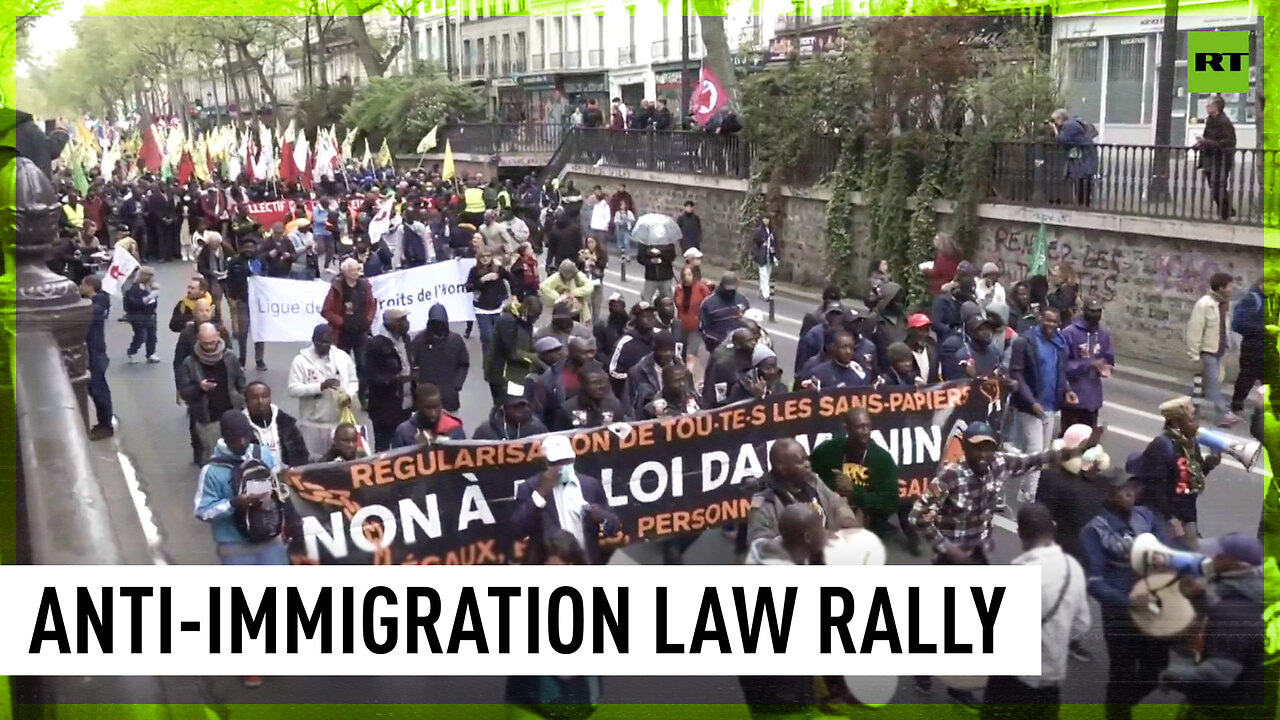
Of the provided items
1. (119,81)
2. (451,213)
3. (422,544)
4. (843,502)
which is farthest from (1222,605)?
(451,213)

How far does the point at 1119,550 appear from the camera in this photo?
532cm

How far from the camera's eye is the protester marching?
16.7 ft

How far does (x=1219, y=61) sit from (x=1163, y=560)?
11735 mm

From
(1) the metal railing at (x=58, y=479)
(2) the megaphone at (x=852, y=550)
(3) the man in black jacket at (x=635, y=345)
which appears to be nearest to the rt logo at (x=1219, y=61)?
(3) the man in black jacket at (x=635, y=345)

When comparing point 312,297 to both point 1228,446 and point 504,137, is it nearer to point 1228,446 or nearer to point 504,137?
point 1228,446

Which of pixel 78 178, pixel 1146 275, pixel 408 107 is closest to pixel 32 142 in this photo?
pixel 1146 275

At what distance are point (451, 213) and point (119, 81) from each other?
6.33 meters

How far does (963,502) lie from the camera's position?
643 cm

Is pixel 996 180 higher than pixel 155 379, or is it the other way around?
pixel 996 180

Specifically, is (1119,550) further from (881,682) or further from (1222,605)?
(881,682)

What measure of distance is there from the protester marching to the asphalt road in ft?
0.24

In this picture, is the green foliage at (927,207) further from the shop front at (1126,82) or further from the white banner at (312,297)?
the white banner at (312,297)

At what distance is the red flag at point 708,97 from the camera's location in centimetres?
2348

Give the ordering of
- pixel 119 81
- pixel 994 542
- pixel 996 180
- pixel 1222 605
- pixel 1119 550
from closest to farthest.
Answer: pixel 1222 605 → pixel 1119 550 → pixel 994 542 → pixel 119 81 → pixel 996 180
